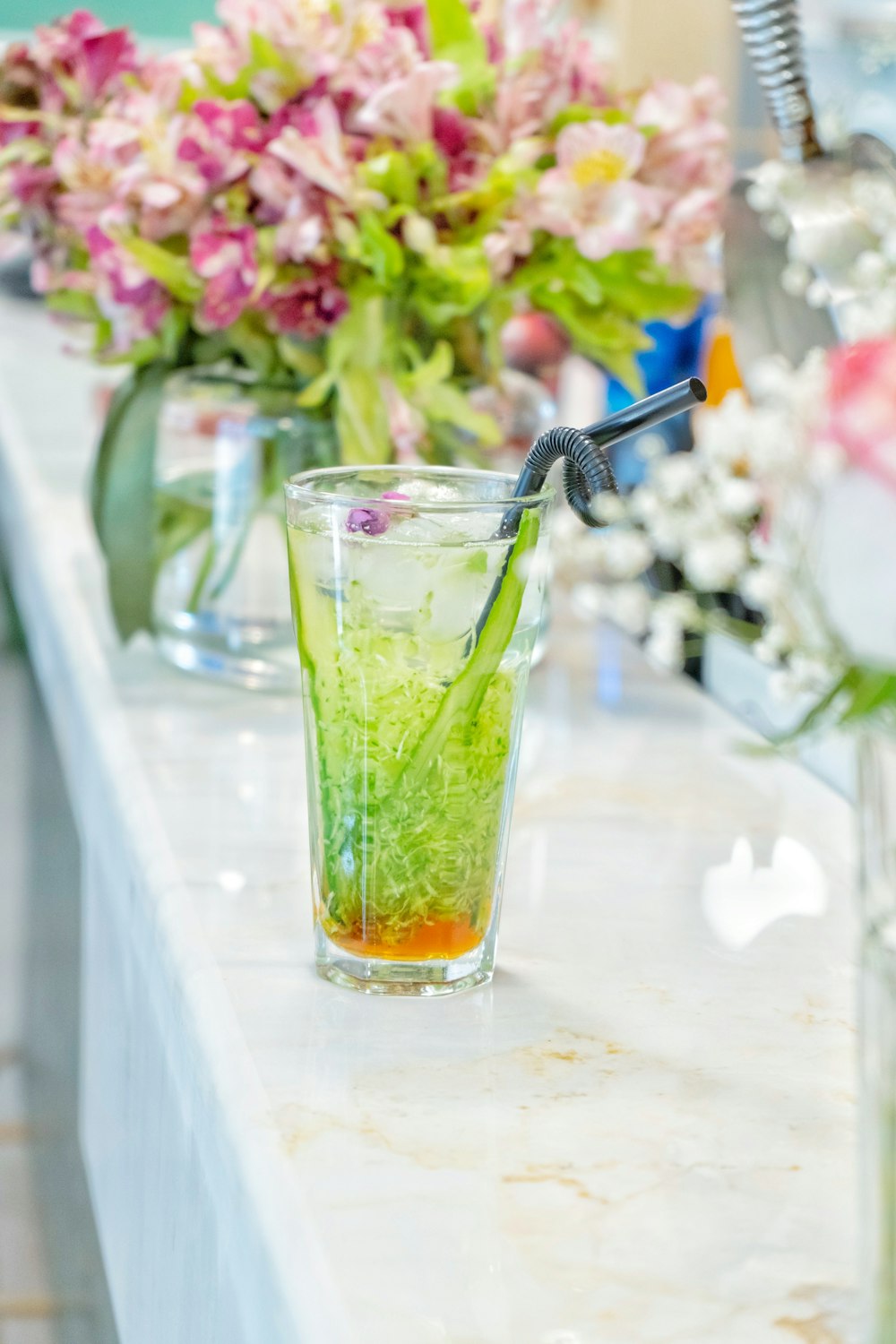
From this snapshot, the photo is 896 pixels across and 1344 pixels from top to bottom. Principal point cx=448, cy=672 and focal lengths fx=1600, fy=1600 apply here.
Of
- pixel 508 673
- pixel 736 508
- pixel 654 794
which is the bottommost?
pixel 654 794

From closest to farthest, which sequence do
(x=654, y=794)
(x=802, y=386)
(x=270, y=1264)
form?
(x=802, y=386), (x=270, y=1264), (x=654, y=794)

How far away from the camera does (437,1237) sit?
0.41 meters

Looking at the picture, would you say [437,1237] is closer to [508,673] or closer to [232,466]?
[508,673]

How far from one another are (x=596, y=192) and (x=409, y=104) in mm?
105

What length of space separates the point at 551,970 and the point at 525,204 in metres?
0.43

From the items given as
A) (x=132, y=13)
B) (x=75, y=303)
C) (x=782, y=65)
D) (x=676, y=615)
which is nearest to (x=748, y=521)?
(x=676, y=615)

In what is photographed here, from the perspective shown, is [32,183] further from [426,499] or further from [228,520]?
[426,499]

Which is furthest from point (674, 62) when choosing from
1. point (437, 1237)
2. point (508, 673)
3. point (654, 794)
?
point (437, 1237)

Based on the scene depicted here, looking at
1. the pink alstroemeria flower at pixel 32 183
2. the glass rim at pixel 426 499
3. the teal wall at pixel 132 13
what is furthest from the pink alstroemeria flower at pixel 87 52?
the teal wall at pixel 132 13

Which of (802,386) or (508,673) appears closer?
(802,386)

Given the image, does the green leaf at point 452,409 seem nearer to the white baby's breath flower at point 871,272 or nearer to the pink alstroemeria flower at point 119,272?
the pink alstroemeria flower at point 119,272

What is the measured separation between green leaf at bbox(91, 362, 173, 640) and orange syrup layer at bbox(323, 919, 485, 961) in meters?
0.42

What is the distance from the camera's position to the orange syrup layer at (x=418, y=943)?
0.54 meters

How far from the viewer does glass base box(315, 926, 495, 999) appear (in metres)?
0.54
